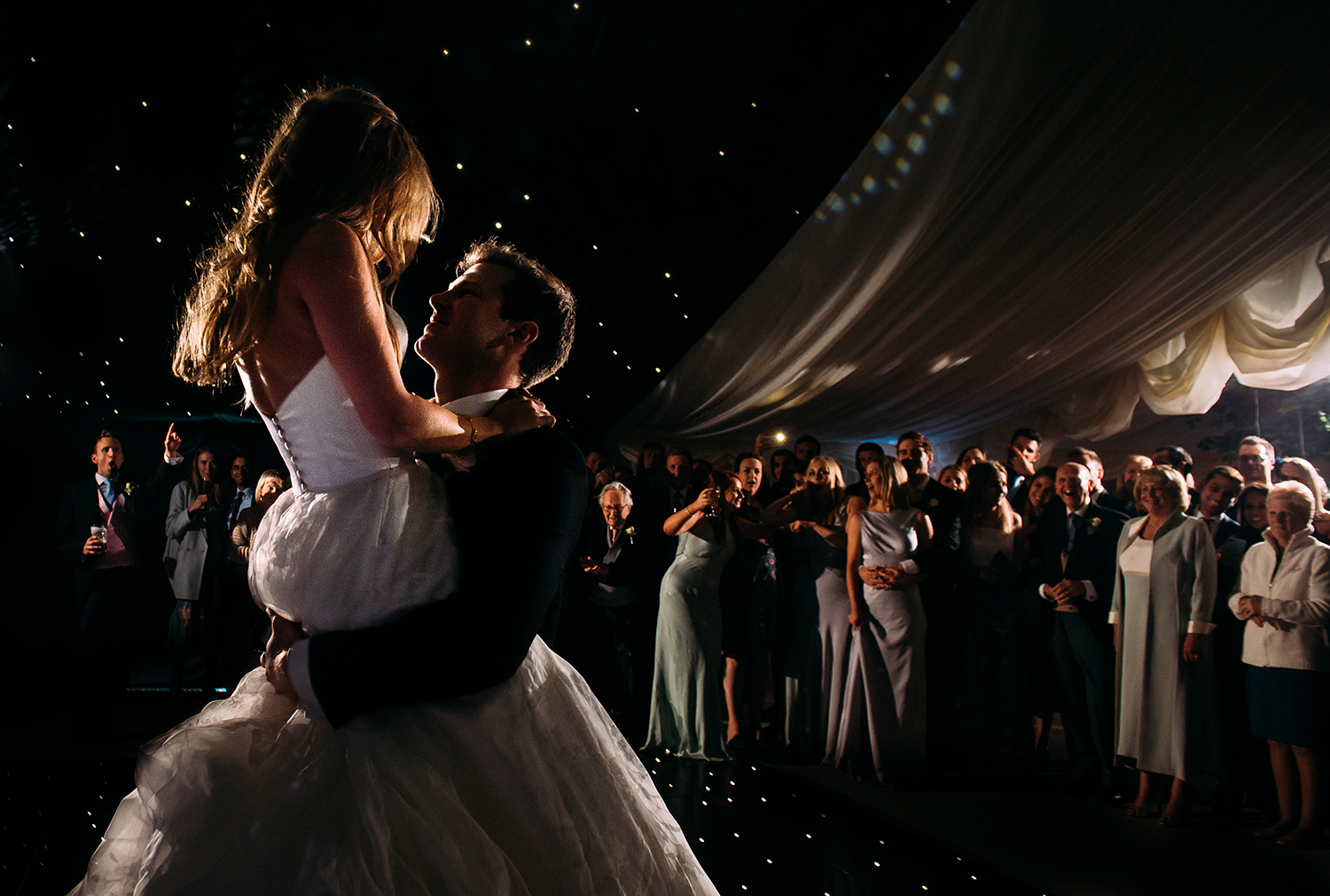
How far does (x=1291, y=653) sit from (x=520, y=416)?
3174mm

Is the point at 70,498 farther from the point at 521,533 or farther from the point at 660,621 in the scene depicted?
the point at 521,533

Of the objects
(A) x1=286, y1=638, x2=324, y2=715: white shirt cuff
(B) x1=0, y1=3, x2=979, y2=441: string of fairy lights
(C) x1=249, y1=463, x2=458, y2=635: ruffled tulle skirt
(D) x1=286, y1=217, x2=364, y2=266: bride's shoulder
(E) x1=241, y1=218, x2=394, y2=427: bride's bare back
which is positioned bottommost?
(A) x1=286, y1=638, x2=324, y2=715: white shirt cuff

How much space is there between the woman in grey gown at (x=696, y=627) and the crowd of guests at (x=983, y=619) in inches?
0.4

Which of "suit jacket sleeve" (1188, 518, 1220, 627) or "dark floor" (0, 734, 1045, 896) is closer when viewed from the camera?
"dark floor" (0, 734, 1045, 896)

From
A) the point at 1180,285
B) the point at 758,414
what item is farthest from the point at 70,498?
the point at 1180,285

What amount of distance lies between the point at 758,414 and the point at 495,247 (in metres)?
4.96

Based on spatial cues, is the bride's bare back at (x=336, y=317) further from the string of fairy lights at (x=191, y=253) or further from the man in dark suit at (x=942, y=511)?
the man in dark suit at (x=942, y=511)

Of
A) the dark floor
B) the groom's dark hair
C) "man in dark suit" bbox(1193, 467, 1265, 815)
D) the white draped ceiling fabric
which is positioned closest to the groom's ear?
the groom's dark hair

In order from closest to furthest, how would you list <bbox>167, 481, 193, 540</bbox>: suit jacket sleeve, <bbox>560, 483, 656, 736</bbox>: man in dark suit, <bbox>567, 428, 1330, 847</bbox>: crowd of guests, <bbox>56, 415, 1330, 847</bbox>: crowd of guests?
1. <bbox>567, 428, 1330, 847</bbox>: crowd of guests
2. <bbox>56, 415, 1330, 847</bbox>: crowd of guests
3. <bbox>560, 483, 656, 736</bbox>: man in dark suit
4. <bbox>167, 481, 193, 540</bbox>: suit jacket sleeve

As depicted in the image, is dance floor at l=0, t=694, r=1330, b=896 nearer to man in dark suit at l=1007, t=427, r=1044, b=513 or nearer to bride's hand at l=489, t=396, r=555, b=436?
man in dark suit at l=1007, t=427, r=1044, b=513

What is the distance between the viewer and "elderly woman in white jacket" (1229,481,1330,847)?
281 centimetres

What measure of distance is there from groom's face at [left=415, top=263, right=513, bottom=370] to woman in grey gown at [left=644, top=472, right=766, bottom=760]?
320cm

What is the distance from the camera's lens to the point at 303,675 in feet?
2.53

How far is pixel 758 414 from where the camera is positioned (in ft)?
19.6
